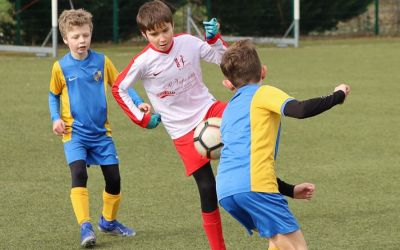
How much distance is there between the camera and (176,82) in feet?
21.9

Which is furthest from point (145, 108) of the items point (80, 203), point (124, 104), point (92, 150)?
point (80, 203)

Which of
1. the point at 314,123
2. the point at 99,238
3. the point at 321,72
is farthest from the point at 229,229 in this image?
the point at 321,72

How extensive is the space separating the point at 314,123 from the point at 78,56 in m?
5.54

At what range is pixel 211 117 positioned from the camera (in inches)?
260

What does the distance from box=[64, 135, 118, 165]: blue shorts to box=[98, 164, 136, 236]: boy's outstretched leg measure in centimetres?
6

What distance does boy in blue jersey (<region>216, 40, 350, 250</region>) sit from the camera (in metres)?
5.33

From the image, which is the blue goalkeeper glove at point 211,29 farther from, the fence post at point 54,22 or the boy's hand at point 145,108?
the fence post at point 54,22

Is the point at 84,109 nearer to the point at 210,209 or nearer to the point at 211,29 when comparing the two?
the point at 211,29

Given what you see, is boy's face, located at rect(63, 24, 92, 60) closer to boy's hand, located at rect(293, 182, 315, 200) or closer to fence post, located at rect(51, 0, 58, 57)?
boy's hand, located at rect(293, 182, 315, 200)

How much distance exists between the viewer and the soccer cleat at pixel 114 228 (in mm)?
7152

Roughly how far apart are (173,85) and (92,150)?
0.91 m

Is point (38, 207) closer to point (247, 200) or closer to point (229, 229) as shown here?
point (229, 229)

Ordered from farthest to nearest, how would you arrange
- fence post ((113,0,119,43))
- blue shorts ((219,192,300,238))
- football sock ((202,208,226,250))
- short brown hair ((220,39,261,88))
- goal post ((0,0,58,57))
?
fence post ((113,0,119,43)) < goal post ((0,0,58,57)) < football sock ((202,208,226,250)) < short brown hair ((220,39,261,88)) < blue shorts ((219,192,300,238))

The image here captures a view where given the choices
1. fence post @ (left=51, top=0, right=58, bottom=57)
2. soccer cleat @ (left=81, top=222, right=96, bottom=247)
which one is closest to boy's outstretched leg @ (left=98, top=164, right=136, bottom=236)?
soccer cleat @ (left=81, top=222, right=96, bottom=247)
